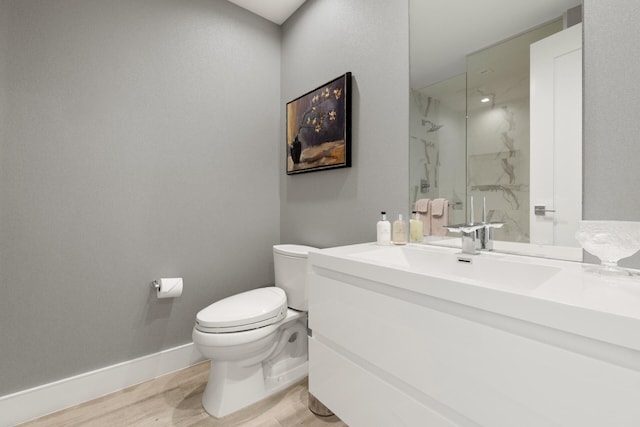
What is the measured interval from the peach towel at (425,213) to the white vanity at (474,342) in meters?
0.25

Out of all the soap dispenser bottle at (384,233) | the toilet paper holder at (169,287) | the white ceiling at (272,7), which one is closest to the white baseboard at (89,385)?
the toilet paper holder at (169,287)

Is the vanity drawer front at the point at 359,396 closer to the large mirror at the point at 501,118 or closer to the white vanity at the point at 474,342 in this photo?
the white vanity at the point at 474,342

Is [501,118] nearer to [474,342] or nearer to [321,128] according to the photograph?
[474,342]

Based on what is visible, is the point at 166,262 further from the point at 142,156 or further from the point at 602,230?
the point at 602,230

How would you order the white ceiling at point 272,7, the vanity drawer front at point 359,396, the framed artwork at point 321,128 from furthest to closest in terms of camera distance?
the white ceiling at point 272,7 → the framed artwork at point 321,128 → the vanity drawer front at point 359,396

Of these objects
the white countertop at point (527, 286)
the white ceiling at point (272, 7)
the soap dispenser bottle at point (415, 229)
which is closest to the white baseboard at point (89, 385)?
the white countertop at point (527, 286)

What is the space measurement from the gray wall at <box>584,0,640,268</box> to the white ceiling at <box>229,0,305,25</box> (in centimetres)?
175

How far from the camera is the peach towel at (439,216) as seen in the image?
1.28 meters

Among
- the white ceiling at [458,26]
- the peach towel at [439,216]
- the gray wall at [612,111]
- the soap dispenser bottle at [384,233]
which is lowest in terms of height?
the soap dispenser bottle at [384,233]

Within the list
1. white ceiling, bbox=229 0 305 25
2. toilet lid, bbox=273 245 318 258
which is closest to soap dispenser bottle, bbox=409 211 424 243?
toilet lid, bbox=273 245 318 258

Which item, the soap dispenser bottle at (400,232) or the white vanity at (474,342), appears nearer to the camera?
the white vanity at (474,342)

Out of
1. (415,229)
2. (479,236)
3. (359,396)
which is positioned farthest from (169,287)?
(479,236)

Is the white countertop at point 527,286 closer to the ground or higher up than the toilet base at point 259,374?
higher up

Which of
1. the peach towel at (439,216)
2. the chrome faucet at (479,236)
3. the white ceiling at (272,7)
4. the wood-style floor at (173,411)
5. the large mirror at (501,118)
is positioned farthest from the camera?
the white ceiling at (272,7)
